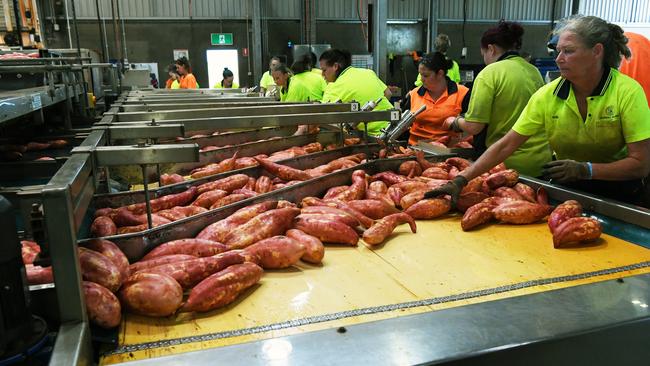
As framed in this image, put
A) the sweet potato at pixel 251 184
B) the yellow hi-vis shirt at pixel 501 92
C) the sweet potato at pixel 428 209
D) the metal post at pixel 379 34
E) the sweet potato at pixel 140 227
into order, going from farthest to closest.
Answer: the metal post at pixel 379 34
the yellow hi-vis shirt at pixel 501 92
the sweet potato at pixel 251 184
the sweet potato at pixel 428 209
the sweet potato at pixel 140 227

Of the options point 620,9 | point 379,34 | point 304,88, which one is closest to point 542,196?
point 304,88

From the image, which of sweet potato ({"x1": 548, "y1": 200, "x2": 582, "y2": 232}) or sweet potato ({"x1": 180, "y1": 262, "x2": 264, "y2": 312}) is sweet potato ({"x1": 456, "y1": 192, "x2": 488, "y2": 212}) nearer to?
sweet potato ({"x1": 548, "y1": 200, "x2": 582, "y2": 232})

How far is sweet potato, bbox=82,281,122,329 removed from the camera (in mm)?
1157

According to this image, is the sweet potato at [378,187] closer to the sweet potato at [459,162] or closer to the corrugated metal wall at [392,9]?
the sweet potato at [459,162]

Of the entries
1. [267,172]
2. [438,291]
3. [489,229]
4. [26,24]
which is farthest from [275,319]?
[26,24]

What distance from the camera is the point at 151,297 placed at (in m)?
1.26

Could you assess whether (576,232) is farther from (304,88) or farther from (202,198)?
(304,88)

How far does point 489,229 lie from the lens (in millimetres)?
1944

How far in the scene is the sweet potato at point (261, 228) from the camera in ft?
5.44

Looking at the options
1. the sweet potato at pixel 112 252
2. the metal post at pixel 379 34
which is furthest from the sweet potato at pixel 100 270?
the metal post at pixel 379 34

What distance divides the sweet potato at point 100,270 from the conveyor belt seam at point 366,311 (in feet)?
0.63

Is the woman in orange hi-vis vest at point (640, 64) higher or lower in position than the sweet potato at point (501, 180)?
higher

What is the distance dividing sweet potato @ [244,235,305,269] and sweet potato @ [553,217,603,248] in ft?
3.01

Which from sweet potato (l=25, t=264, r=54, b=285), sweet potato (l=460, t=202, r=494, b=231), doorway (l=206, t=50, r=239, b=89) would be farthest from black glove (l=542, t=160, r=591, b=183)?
doorway (l=206, t=50, r=239, b=89)
